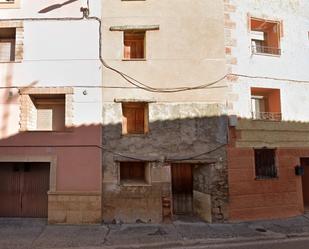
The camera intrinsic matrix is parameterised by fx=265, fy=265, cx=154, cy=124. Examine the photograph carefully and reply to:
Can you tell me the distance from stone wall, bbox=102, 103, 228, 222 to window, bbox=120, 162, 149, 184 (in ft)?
1.68

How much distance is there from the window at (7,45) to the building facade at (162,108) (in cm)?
339

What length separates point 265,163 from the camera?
9.52 m

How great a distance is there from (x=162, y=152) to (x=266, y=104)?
15.2 ft

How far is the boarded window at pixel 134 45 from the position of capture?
9.45 meters

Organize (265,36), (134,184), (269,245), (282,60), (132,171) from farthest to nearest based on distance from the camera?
(265,36), (282,60), (132,171), (134,184), (269,245)

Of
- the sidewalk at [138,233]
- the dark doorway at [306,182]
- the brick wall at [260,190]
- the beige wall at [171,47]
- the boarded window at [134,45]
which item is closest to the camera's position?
the sidewalk at [138,233]

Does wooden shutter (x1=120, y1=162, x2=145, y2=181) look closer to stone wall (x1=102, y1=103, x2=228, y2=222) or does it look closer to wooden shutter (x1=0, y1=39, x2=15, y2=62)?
stone wall (x1=102, y1=103, x2=228, y2=222)

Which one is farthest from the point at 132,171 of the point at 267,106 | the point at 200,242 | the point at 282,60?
the point at 282,60

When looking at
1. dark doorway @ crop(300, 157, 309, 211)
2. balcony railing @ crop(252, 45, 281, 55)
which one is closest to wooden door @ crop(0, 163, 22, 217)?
balcony railing @ crop(252, 45, 281, 55)

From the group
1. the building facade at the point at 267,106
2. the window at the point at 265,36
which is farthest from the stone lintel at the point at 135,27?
the window at the point at 265,36

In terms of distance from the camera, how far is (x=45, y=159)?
863 cm

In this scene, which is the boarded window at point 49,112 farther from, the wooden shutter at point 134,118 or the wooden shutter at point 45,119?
the wooden shutter at point 134,118

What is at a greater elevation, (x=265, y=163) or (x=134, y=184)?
(x=265, y=163)

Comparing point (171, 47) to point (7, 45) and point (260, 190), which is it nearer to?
point (260, 190)
